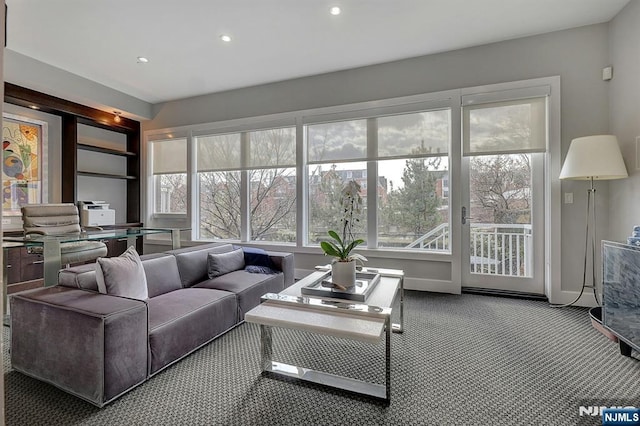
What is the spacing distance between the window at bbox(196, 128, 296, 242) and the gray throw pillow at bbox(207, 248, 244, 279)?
134 cm

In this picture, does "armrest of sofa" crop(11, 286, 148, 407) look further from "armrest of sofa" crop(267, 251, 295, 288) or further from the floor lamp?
the floor lamp

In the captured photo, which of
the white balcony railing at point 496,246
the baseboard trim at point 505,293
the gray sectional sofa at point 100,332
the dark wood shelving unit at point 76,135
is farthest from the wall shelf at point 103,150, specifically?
the baseboard trim at point 505,293

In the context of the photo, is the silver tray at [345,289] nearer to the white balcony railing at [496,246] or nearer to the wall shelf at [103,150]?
the white balcony railing at [496,246]

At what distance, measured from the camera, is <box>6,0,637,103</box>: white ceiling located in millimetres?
2953

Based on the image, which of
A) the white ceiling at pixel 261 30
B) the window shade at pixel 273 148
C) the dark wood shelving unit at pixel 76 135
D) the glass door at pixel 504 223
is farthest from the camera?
the window shade at pixel 273 148

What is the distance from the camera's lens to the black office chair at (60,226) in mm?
3264

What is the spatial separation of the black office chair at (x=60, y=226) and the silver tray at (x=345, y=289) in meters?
2.60

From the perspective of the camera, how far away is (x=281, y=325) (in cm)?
179

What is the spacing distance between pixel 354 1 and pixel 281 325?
287 centimetres

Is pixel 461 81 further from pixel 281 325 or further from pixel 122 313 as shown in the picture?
pixel 122 313

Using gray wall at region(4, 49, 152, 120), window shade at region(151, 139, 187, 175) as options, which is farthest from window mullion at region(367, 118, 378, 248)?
gray wall at region(4, 49, 152, 120)

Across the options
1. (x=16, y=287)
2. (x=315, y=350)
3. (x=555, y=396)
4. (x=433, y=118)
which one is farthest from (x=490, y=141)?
(x=16, y=287)

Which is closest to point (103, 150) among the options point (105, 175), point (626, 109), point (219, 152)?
point (105, 175)

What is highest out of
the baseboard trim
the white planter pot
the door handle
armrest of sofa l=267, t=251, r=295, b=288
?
the door handle
